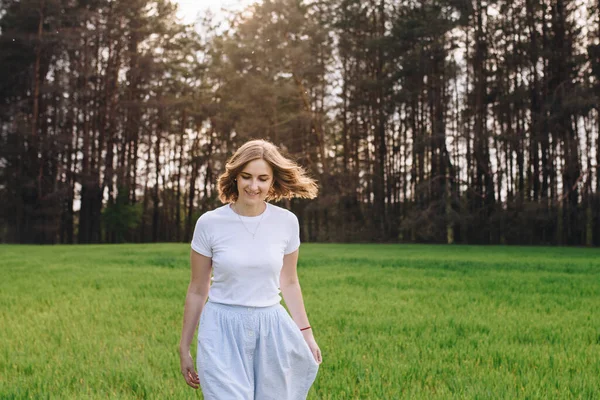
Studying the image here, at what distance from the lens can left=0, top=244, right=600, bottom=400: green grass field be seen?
15.9 feet

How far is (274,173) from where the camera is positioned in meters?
3.32

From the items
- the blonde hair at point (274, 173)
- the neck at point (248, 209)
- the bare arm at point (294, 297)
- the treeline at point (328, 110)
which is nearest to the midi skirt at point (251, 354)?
the bare arm at point (294, 297)

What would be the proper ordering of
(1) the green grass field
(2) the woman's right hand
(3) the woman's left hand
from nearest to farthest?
(2) the woman's right hand, (3) the woman's left hand, (1) the green grass field

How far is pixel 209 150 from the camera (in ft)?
153

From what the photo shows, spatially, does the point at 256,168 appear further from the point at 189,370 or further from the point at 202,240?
the point at 189,370

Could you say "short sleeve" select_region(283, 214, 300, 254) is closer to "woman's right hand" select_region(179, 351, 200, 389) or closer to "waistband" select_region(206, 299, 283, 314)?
"waistband" select_region(206, 299, 283, 314)

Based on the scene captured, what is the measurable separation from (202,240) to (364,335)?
14.0 feet

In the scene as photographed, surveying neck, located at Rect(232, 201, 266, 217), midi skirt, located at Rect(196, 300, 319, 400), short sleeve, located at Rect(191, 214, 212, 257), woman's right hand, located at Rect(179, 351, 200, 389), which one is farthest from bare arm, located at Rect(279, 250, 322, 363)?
woman's right hand, located at Rect(179, 351, 200, 389)

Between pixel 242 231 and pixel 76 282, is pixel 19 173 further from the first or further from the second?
pixel 242 231

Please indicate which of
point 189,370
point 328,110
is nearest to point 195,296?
point 189,370

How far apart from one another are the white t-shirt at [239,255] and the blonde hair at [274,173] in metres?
0.23

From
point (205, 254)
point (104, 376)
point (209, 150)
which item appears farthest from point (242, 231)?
point (209, 150)

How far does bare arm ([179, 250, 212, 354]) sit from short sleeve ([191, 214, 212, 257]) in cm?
3

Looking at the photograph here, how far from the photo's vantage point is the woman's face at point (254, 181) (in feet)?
10.2
